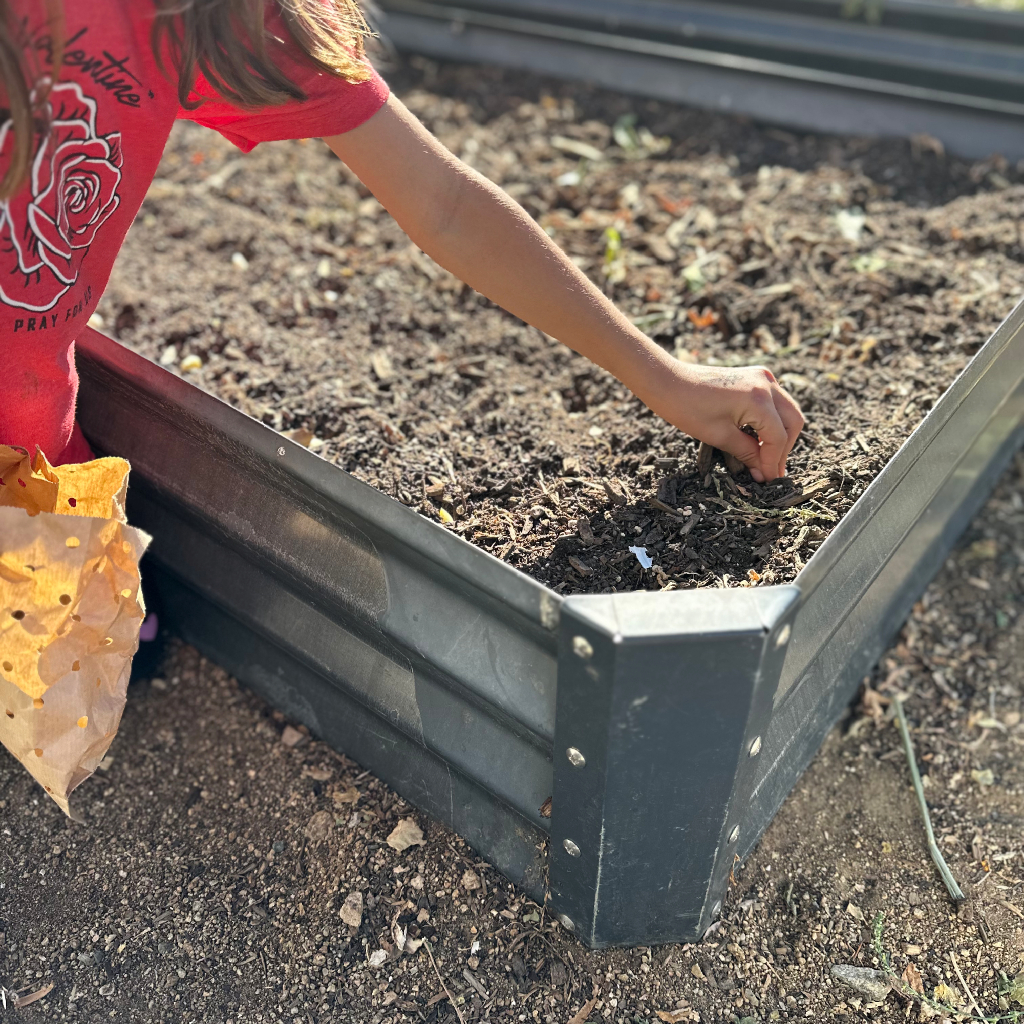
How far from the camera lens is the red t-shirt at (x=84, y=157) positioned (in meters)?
1.23

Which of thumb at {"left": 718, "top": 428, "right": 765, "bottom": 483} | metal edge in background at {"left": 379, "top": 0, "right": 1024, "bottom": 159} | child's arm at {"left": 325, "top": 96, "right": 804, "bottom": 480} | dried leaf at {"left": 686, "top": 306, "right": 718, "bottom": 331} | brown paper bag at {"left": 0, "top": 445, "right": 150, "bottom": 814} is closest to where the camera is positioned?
brown paper bag at {"left": 0, "top": 445, "right": 150, "bottom": 814}

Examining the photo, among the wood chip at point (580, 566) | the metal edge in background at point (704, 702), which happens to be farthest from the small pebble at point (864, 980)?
the wood chip at point (580, 566)

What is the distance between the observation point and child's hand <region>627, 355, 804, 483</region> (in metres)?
1.58

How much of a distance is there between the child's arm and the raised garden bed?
186 mm

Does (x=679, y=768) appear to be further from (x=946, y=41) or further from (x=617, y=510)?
(x=946, y=41)

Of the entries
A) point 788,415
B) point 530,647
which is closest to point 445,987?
point 530,647

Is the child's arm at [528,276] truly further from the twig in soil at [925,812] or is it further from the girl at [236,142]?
the twig in soil at [925,812]

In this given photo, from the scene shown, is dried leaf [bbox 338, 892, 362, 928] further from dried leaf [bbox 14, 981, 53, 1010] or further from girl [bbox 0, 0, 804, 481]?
girl [bbox 0, 0, 804, 481]

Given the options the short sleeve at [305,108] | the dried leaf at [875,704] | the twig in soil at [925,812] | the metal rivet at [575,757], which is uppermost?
the short sleeve at [305,108]

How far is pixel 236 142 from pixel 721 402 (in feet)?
2.85

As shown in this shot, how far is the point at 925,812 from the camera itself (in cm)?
184

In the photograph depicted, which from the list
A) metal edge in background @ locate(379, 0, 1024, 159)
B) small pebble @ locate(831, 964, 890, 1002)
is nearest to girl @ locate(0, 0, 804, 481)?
small pebble @ locate(831, 964, 890, 1002)

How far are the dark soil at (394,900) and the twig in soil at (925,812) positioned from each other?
0.05 ft

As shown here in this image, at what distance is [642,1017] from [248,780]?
0.81 metres
